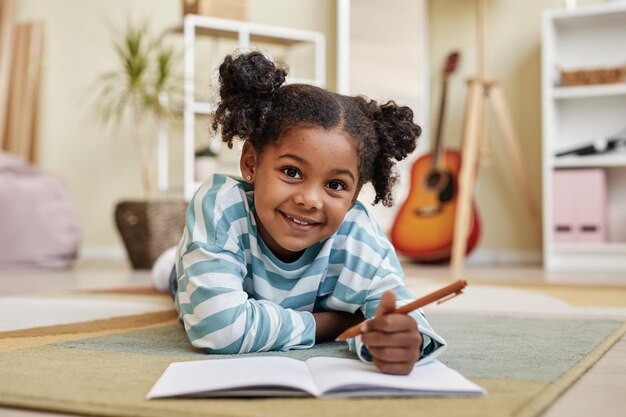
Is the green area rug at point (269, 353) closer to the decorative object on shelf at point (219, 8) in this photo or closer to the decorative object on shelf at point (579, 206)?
the decorative object on shelf at point (579, 206)

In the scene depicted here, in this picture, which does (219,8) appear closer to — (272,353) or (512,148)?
(512,148)

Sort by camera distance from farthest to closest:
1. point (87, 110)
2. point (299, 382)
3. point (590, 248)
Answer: point (87, 110) < point (590, 248) < point (299, 382)

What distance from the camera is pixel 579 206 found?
11.2 ft

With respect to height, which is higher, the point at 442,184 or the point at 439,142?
the point at 439,142

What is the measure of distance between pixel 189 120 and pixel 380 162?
2.29 m

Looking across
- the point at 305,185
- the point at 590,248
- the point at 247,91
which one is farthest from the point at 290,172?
the point at 590,248

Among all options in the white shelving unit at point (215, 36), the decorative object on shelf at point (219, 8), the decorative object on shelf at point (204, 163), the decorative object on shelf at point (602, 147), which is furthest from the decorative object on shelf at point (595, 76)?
the decorative object on shelf at point (204, 163)

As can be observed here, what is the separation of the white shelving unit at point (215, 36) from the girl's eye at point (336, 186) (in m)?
2.28

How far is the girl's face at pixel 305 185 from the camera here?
115cm

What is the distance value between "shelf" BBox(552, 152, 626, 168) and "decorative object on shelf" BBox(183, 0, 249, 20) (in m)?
1.51

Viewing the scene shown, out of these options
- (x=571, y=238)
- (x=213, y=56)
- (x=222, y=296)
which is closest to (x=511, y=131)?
(x=571, y=238)

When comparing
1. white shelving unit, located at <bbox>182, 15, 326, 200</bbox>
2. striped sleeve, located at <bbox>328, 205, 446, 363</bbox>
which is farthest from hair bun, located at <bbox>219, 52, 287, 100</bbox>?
white shelving unit, located at <bbox>182, 15, 326, 200</bbox>

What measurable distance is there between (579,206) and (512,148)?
1.28ft

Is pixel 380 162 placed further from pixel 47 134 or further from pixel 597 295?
pixel 47 134
